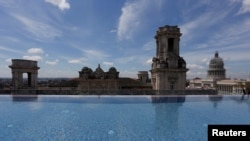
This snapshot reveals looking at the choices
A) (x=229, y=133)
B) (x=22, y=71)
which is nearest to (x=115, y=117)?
(x=229, y=133)

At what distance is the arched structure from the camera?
25531 millimetres

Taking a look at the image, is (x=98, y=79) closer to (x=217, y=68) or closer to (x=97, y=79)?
(x=97, y=79)

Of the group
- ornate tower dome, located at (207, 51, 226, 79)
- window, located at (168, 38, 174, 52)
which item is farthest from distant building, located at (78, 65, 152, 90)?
ornate tower dome, located at (207, 51, 226, 79)

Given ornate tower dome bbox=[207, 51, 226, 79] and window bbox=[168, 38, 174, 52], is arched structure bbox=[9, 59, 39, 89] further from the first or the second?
ornate tower dome bbox=[207, 51, 226, 79]

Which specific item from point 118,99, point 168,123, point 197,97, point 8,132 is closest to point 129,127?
point 168,123

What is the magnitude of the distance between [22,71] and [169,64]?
19.1 m

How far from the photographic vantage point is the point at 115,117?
1208 centimetres

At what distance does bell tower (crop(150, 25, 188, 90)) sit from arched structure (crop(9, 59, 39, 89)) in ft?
55.1

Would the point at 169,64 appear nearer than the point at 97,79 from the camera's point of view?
Yes

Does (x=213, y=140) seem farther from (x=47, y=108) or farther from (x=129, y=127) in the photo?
(x=47, y=108)

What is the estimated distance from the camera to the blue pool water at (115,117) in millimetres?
8863

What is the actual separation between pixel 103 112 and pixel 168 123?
4.58m

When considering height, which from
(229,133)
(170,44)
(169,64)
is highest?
(170,44)

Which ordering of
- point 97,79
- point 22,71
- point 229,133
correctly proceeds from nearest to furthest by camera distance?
point 229,133 → point 22,71 → point 97,79
